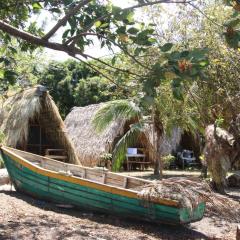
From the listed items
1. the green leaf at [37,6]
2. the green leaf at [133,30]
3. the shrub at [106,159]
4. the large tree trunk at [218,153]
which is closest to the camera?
the green leaf at [133,30]

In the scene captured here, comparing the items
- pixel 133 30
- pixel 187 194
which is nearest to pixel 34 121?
pixel 187 194

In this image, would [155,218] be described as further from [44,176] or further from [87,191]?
[44,176]

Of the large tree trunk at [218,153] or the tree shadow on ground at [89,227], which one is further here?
the large tree trunk at [218,153]

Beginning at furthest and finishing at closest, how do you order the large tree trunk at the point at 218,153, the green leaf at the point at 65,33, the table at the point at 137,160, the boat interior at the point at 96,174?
the table at the point at 137,160 < the large tree trunk at the point at 218,153 < the boat interior at the point at 96,174 < the green leaf at the point at 65,33

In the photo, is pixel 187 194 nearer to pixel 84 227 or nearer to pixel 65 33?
pixel 84 227

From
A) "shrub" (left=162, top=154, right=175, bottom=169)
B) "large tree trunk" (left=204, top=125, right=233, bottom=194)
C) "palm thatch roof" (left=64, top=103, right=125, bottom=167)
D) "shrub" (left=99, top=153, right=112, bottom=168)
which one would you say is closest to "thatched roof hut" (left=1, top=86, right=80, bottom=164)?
"shrub" (left=99, top=153, right=112, bottom=168)

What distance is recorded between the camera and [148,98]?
3.40 m

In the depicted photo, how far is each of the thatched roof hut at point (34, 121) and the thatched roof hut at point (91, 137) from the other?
252 cm

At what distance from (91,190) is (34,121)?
282 inches

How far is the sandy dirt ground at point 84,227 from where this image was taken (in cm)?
640

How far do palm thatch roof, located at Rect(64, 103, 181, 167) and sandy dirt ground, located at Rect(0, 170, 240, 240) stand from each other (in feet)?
26.6

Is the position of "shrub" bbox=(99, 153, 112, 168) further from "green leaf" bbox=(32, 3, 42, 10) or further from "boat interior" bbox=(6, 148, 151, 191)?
"green leaf" bbox=(32, 3, 42, 10)

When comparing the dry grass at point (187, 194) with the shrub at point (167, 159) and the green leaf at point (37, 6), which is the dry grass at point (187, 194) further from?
the shrub at point (167, 159)

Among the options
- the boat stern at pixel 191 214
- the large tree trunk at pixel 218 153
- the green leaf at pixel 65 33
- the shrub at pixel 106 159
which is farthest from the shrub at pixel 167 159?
the green leaf at pixel 65 33
